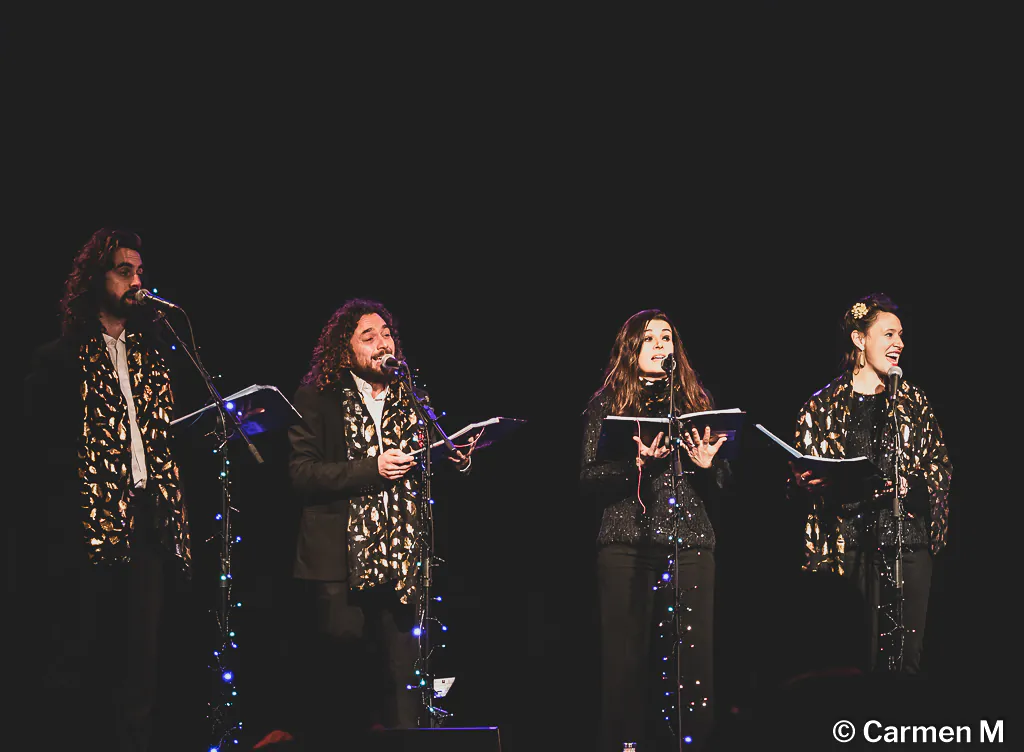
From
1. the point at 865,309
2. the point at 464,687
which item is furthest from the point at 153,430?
the point at 865,309

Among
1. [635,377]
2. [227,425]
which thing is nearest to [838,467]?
[635,377]

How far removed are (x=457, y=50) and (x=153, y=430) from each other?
2531 mm

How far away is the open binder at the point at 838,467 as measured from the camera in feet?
12.9

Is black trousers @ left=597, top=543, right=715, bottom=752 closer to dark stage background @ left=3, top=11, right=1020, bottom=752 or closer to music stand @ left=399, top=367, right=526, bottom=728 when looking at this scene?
music stand @ left=399, top=367, right=526, bottom=728

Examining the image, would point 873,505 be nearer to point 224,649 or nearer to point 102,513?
point 224,649

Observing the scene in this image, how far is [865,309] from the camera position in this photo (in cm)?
460

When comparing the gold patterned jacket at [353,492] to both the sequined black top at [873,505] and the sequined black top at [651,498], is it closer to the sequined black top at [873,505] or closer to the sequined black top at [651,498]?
the sequined black top at [651,498]

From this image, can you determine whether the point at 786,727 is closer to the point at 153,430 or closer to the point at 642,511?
the point at 642,511

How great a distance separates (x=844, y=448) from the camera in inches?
176

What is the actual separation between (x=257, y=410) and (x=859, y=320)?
262cm

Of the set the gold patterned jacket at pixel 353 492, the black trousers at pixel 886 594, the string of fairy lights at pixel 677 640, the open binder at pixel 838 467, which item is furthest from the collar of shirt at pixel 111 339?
the black trousers at pixel 886 594

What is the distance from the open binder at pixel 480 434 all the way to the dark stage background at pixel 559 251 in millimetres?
1229

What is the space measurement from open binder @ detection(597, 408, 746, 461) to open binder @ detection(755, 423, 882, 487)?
22 centimetres

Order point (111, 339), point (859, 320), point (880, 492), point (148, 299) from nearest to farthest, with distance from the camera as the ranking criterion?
point (148, 299) < point (111, 339) < point (880, 492) < point (859, 320)
